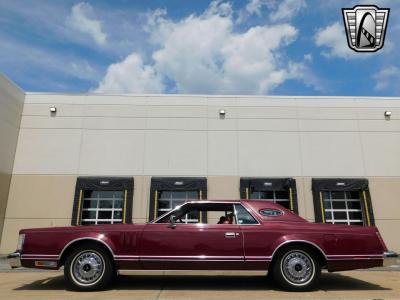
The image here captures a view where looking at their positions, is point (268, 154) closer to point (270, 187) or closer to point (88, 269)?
point (270, 187)

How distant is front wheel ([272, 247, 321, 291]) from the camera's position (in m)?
5.61

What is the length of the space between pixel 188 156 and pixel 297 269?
27.9ft

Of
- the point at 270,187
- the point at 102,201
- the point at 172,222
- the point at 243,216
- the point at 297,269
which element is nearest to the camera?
the point at 297,269

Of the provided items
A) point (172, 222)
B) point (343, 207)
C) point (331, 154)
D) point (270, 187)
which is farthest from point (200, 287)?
point (331, 154)

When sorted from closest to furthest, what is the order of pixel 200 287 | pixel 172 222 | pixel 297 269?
pixel 297 269, pixel 172 222, pixel 200 287

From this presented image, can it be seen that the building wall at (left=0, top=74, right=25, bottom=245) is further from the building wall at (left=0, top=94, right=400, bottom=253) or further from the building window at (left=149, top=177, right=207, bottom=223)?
the building window at (left=149, top=177, right=207, bottom=223)

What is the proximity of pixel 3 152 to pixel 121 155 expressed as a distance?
4238 mm

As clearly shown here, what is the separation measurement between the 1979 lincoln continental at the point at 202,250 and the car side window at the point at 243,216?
0.44 ft

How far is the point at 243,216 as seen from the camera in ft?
20.0

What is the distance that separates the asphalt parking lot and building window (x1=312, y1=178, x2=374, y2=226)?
5743 millimetres

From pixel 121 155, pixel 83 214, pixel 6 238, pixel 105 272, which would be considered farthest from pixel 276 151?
pixel 6 238

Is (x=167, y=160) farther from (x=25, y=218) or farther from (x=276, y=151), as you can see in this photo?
(x=25, y=218)

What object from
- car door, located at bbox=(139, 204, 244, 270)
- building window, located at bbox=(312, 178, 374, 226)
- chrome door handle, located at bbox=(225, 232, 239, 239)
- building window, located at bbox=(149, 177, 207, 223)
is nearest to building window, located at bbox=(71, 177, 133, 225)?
building window, located at bbox=(149, 177, 207, 223)

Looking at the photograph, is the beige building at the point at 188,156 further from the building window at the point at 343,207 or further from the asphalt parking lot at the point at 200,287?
the asphalt parking lot at the point at 200,287
